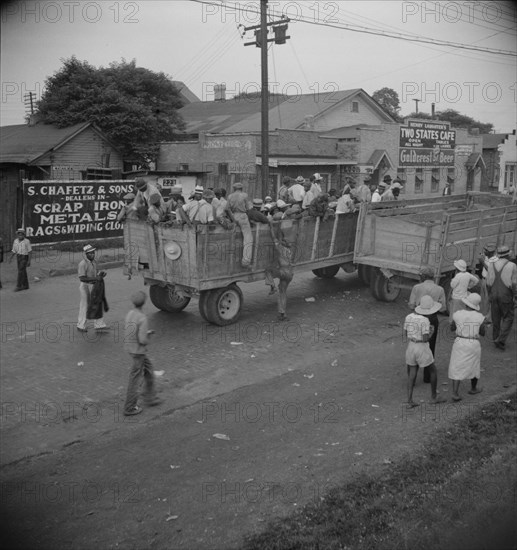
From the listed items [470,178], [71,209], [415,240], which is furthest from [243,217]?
[470,178]

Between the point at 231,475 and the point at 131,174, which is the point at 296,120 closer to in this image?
the point at 131,174

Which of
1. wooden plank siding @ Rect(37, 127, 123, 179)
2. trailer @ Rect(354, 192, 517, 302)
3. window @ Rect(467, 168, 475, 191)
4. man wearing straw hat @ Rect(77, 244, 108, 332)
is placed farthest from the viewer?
window @ Rect(467, 168, 475, 191)

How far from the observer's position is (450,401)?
25.0ft

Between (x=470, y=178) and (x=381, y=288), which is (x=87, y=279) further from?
(x=470, y=178)

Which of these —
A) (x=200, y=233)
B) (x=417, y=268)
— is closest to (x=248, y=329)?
(x=200, y=233)

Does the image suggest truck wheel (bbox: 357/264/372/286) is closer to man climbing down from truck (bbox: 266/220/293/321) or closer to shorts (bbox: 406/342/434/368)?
man climbing down from truck (bbox: 266/220/293/321)

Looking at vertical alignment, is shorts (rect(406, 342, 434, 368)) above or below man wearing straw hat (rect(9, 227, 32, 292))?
below

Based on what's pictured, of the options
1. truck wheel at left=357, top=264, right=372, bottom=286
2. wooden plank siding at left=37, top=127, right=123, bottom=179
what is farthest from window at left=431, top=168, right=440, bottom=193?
truck wheel at left=357, top=264, right=372, bottom=286

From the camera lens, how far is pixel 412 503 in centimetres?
Answer: 488

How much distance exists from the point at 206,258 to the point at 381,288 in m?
4.02

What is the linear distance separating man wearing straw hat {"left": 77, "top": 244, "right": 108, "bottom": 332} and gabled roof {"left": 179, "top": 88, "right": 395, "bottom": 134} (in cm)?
2573

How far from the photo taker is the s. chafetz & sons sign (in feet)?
55.7

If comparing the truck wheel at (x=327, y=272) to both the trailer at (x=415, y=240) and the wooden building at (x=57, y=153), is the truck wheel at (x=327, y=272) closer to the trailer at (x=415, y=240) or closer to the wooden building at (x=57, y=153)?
the trailer at (x=415, y=240)

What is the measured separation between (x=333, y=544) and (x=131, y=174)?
21.1 m
